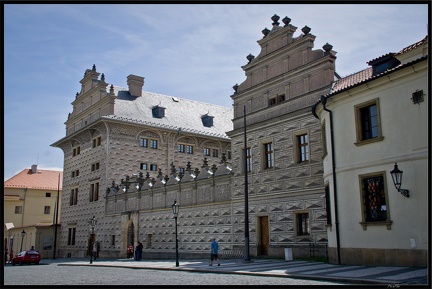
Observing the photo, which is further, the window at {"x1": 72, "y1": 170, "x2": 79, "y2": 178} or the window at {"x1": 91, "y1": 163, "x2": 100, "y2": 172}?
the window at {"x1": 72, "y1": 170, "x2": 79, "y2": 178}

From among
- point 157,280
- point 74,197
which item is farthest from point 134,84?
point 157,280

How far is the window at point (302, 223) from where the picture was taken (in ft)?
65.1

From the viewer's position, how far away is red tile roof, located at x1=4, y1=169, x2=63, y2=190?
168 feet

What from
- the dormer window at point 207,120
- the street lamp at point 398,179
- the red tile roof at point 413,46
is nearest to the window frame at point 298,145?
the red tile roof at point 413,46

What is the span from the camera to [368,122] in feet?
50.0

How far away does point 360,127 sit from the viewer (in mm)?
15383

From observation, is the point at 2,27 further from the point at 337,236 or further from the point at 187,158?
the point at 187,158

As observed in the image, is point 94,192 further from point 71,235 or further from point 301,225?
point 301,225

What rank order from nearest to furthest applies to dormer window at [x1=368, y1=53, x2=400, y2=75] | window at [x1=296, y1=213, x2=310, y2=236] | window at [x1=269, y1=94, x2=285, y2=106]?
dormer window at [x1=368, y1=53, x2=400, y2=75], window at [x1=296, y1=213, x2=310, y2=236], window at [x1=269, y1=94, x2=285, y2=106]

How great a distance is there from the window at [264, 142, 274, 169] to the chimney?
19243 millimetres

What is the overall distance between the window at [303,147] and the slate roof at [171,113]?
17.0 m

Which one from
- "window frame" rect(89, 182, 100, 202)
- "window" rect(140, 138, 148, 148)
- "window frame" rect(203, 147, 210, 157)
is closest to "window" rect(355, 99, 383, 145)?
"window" rect(140, 138, 148, 148)

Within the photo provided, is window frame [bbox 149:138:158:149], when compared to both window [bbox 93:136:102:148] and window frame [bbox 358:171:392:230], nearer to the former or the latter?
window [bbox 93:136:102:148]

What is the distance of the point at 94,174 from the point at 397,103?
89.7 feet
